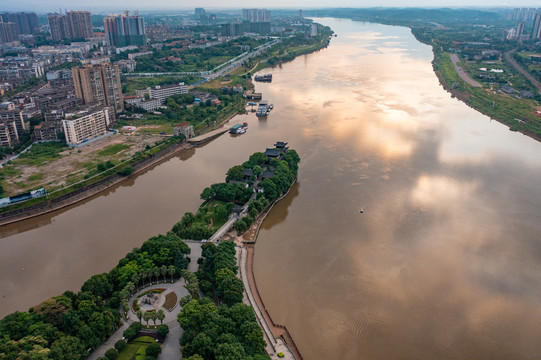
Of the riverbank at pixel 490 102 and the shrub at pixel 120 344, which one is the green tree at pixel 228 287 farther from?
the riverbank at pixel 490 102

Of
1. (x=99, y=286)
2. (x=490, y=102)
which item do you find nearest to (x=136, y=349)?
(x=99, y=286)

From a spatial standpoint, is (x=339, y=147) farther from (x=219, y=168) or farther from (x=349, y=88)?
(x=349, y=88)

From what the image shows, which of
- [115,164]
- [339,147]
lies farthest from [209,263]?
[339,147]

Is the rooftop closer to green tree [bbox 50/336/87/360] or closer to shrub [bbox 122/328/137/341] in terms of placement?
shrub [bbox 122/328/137/341]

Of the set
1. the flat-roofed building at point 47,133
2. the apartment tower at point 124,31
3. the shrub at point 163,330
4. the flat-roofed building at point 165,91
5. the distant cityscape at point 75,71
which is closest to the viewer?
the shrub at point 163,330

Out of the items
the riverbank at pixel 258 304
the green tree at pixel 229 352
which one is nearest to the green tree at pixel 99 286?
the riverbank at pixel 258 304
